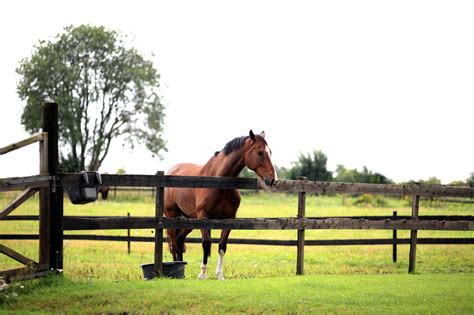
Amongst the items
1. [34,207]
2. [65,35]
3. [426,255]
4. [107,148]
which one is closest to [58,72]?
[65,35]

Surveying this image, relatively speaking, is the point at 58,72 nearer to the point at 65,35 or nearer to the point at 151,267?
the point at 65,35

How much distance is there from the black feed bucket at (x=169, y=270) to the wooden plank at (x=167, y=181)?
136cm

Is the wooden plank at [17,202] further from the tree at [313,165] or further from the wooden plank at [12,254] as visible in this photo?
the tree at [313,165]

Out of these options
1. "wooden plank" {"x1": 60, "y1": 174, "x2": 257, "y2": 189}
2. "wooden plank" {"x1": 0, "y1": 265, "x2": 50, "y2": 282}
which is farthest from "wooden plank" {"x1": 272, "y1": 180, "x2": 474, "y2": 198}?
"wooden plank" {"x1": 0, "y1": 265, "x2": 50, "y2": 282}

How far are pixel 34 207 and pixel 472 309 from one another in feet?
22.9

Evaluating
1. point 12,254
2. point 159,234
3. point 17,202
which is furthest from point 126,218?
point 12,254

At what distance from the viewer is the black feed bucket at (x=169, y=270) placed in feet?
39.1

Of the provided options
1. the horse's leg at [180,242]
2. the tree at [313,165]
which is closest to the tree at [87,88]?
the tree at [313,165]

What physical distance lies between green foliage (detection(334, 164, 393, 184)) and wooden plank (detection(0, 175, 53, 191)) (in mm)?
55932

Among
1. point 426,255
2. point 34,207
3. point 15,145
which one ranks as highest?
point 15,145

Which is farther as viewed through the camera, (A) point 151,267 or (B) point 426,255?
(B) point 426,255

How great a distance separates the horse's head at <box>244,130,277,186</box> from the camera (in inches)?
469

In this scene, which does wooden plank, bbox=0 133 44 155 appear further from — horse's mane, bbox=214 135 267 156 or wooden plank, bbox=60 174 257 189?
horse's mane, bbox=214 135 267 156

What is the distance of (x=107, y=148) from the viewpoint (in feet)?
221
